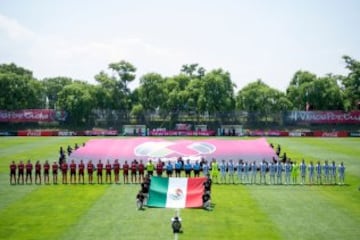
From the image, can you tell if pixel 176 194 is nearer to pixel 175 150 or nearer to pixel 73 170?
pixel 73 170

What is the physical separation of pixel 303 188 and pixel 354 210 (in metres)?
6.35

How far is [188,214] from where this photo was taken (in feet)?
75.4

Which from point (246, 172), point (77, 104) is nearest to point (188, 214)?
point (246, 172)

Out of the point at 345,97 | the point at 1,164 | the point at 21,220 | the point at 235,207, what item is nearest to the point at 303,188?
the point at 235,207

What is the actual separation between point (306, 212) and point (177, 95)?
7436 centimetres

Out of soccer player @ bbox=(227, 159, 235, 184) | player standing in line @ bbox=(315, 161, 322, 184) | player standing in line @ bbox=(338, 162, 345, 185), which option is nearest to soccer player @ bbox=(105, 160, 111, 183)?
soccer player @ bbox=(227, 159, 235, 184)

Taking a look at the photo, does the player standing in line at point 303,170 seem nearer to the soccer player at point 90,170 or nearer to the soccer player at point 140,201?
the soccer player at point 140,201

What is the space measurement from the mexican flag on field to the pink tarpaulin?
1195 centimetres

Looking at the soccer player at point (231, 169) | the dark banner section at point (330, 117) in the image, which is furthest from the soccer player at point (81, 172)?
the dark banner section at point (330, 117)

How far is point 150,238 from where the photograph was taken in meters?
19.1

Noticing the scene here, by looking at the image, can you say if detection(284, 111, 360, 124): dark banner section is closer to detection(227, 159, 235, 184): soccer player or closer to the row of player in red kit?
detection(227, 159, 235, 184): soccer player

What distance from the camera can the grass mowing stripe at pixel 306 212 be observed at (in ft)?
66.0

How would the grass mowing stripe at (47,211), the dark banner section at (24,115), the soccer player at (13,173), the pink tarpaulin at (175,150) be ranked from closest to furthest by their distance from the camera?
the grass mowing stripe at (47,211)
the soccer player at (13,173)
the pink tarpaulin at (175,150)
the dark banner section at (24,115)

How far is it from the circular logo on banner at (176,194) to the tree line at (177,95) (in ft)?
230
